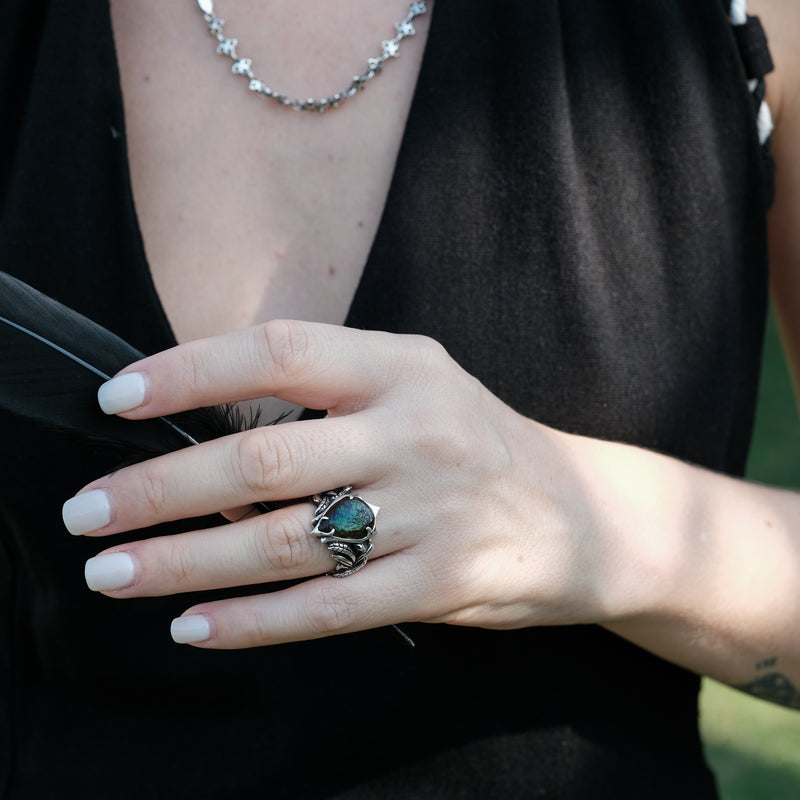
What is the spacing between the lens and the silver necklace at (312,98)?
109cm

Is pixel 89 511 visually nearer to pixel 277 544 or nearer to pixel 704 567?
pixel 277 544

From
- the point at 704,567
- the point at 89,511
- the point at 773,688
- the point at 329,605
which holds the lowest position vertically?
the point at 773,688

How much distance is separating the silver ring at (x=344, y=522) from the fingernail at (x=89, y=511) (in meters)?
0.19

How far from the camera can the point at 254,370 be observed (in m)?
0.74

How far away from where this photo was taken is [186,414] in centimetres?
87

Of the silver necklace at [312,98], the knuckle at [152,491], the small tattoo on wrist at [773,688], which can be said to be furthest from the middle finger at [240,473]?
the small tattoo on wrist at [773,688]

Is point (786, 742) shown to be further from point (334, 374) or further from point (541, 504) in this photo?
point (334, 374)

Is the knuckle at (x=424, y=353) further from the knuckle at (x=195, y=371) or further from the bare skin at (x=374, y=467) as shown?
the knuckle at (x=195, y=371)

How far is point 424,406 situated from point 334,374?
0.30 feet

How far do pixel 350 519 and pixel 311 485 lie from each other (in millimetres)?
46

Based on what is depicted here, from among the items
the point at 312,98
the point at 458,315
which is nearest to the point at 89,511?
the point at 458,315

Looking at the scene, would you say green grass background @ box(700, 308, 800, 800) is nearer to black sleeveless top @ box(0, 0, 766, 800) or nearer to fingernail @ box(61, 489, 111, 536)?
black sleeveless top @ box(0, 0, 766, 800)

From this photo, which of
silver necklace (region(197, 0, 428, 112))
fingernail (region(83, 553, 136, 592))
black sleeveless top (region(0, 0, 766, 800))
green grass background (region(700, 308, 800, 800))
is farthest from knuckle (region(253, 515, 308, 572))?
green grass background (region(700, 308, 800, 800))

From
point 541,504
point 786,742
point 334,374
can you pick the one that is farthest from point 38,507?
point 786,742
